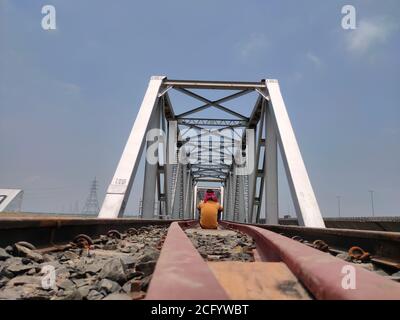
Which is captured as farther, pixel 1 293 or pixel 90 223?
pixel 90 223

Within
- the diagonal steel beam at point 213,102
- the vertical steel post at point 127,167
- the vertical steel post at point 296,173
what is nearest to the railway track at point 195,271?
the vertical steel post at point 296,173

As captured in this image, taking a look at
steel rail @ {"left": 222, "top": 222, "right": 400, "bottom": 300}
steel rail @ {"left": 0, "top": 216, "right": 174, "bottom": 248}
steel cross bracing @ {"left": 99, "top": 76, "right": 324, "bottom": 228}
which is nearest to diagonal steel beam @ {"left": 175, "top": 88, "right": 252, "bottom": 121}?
steel cross bracing @ {"left": 99, "top": 76, "right": 324, "bottom": 228}

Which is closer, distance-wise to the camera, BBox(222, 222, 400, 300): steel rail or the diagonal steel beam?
BBox(222, 222, 400, 300): steel rail

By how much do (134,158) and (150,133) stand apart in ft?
11.8

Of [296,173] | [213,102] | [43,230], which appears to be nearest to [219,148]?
[213,102]

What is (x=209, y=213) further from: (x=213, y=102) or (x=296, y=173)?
(x=213, y=102)

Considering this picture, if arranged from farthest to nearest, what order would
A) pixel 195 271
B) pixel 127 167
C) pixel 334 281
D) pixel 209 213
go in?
pixel 127 167 < pixel 209 213 < pixel 195 271 < pixel 334 281

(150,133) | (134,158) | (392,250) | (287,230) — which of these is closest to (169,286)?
(392,250)

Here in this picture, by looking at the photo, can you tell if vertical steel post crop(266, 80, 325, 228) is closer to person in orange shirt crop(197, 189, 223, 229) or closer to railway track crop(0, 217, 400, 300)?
person in orange shirt crop(197, 189, 223, 229)

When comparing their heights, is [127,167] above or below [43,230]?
above

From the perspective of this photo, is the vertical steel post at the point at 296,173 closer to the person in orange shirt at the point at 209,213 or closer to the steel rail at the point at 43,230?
the person in orange shirt at the point at 209,213

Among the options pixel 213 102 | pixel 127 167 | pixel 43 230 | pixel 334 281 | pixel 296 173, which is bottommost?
pixel 43 230

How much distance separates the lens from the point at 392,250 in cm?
274
